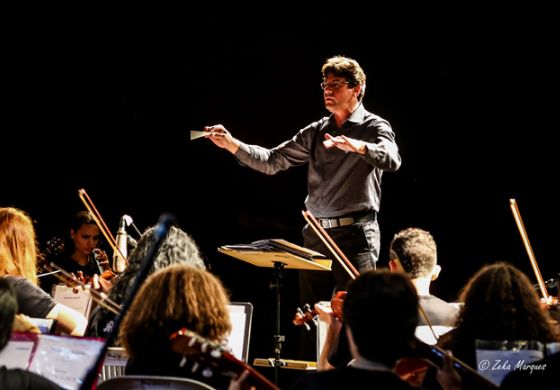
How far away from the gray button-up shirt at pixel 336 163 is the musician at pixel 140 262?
3.62ft

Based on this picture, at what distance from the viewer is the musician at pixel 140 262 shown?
260 centimetres

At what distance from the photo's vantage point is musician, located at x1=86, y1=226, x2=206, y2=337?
2.60 m

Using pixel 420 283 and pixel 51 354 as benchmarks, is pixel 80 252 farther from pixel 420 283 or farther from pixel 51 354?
pixel 51 354

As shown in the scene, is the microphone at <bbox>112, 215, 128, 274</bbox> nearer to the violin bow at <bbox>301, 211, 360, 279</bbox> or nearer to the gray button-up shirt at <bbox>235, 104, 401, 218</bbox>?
the gray button-up shirt at <bbox>235, 104, 401, 218</bbox>

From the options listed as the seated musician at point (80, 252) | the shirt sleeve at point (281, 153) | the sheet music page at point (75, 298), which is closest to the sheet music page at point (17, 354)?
the sheet music page at point (75, 298)

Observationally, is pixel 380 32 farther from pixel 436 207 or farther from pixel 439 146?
pixel 436 207

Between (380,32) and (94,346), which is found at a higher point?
(380,32)

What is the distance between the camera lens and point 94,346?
1.91 metres

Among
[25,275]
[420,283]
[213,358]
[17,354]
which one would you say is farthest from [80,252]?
[213,358]

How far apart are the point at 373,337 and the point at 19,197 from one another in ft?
14.3

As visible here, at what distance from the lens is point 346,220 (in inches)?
143

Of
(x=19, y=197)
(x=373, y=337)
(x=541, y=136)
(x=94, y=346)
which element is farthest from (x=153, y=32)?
(x=373, y=337)

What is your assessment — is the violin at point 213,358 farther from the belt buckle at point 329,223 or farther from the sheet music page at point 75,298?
the sheet music page at point 75,298

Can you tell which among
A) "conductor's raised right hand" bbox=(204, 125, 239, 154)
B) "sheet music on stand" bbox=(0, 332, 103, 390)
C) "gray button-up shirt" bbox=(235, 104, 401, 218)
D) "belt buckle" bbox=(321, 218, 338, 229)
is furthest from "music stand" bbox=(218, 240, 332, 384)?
"sheet music on stand" bbox=(0, 332, 103, 390)
